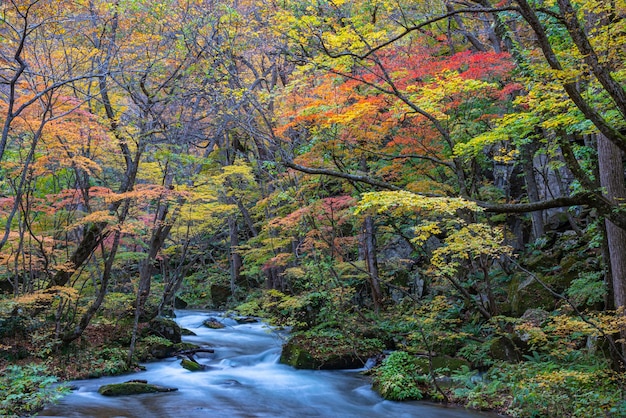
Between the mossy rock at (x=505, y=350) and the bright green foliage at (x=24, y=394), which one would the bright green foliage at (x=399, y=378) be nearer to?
the mossy rock at (x=505, y=350)

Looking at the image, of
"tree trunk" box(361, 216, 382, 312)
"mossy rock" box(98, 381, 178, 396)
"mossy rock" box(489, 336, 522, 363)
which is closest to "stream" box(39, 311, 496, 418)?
"mossy rock" box(98, 381, 178, 396)

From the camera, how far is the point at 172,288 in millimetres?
15414

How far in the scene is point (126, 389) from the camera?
9297 mm

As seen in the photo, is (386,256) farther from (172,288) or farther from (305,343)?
(172,288)

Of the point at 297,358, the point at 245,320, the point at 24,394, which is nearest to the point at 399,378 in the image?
the point at 297,358

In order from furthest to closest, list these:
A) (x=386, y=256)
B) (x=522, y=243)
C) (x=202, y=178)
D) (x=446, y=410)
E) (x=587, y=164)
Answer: (x=386, y=256) → (x=522, y=243) → (x=202, y=178) → (x=587, y=164) → (x=446, y=410)

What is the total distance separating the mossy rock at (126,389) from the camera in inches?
361

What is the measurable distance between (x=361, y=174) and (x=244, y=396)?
6.18m

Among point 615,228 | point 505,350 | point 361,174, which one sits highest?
point 361,174

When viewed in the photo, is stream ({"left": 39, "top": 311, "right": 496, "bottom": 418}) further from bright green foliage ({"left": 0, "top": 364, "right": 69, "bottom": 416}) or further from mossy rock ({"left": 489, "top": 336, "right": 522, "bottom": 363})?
mossy rock ({"left": 489, "top": 336, "right": 522, "bottom": 363})

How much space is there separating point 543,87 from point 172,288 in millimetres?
12975

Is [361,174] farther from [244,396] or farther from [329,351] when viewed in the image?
[244,396]

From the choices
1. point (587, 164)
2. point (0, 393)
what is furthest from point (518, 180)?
point (0, 393)

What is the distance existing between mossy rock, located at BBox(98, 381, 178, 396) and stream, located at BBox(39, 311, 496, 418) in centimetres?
17
